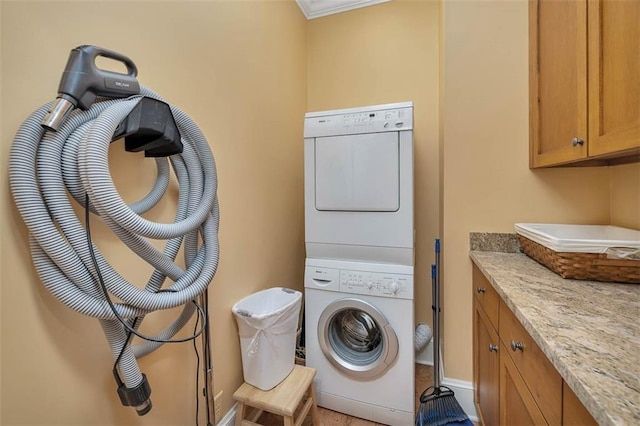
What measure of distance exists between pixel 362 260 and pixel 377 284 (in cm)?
17

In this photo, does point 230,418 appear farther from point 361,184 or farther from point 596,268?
point 596,268

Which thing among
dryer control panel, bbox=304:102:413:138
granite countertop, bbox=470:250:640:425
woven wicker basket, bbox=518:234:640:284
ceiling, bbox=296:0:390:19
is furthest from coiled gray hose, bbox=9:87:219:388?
ceiling, bbox=296:0:390:19

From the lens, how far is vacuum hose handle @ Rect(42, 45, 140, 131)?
0.68 meters

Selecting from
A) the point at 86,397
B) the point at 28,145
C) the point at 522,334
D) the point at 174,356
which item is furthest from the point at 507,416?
the point at 28,145

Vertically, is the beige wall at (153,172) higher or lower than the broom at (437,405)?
higher

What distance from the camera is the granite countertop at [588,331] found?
468 millimetres

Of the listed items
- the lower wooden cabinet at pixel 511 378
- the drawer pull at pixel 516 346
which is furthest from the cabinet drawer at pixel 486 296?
the drawer pull at pixel 516 346

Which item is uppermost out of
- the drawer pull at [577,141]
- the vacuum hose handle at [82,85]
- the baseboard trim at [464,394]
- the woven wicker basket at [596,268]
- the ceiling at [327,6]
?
the ceiling at [327,6]

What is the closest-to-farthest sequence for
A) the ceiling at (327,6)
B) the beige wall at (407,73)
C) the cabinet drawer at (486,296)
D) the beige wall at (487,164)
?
the cabinet drawer at (486,296) < the beige wall at (487,164) < the beige wall at (407,73) < the ceiling at (327,6)

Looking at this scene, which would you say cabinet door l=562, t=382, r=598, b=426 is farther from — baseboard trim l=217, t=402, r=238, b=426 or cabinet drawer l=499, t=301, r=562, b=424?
baseboard trim l=217, t=402, r=238, b=426

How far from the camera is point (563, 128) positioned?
1245 mm

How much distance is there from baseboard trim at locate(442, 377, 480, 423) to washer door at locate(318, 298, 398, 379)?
0.47 metres

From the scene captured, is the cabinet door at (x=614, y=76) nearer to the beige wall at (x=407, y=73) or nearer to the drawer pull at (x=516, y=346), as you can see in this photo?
the drawer pull at (x=516, y=346)

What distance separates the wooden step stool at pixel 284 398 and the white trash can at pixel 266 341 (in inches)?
1.3
